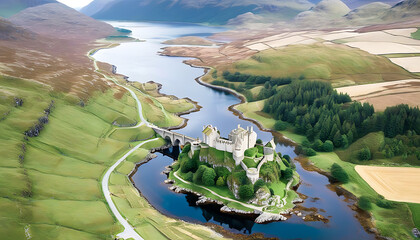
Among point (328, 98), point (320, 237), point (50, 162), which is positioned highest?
point (328, 98)

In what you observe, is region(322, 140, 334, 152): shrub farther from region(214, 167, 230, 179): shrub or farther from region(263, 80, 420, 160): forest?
region(214, 167, 230, 179): shrub

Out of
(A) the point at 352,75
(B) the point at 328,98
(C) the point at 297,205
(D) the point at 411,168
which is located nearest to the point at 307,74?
(A) the point at 352,75

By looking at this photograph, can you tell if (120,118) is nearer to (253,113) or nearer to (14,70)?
(14,70)

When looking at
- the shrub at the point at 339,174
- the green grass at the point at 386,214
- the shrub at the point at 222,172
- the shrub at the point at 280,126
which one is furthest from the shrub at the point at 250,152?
the shrub at the point at 280,126

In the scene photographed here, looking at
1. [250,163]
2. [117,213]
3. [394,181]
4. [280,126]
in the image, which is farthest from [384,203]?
[117,213]

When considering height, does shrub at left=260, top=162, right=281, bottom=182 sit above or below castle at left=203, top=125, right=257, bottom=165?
below

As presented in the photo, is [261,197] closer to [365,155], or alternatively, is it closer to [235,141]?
[235,141]

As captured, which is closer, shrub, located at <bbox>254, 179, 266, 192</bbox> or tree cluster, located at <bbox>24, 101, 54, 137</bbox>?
shrub, located at <bbox>254, 179, 266, 192</bbox>

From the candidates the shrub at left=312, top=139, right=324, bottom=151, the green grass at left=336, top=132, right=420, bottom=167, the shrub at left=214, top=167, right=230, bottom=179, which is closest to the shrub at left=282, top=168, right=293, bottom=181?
the shrub at left=214, top=167, right=230, bottom=179

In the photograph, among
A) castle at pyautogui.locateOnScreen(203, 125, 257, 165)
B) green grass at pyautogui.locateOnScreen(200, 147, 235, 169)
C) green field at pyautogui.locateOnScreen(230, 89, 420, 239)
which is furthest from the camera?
green grass at pyautogui.locateOnScreen(200, 147, 235, 169)
